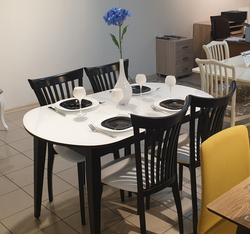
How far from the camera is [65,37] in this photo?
4621 millimetres

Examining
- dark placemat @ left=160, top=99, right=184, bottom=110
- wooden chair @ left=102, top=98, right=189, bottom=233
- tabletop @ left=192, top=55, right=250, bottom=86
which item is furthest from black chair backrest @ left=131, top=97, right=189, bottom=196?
tabletop @ left=192, top=55, right=250, bottom=86

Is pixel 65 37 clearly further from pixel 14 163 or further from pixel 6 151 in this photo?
pixel 14 163

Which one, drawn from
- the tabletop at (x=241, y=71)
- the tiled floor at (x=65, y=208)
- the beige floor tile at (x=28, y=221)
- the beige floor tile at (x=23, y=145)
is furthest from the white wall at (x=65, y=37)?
the beige floor tile at (x=28, y=221)

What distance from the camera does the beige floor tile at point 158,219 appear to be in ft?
6.94

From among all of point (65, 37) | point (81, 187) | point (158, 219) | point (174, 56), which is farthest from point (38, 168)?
point (174, 56)

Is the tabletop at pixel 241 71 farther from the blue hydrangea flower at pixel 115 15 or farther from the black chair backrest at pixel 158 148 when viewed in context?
the blue hydrangea flower at pixel 115 15

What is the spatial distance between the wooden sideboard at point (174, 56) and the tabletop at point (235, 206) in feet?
14.4

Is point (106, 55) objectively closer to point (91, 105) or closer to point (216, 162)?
point (91, 105)

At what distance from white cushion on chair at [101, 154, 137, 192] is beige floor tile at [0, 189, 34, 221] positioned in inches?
33.5

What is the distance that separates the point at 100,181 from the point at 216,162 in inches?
25.3

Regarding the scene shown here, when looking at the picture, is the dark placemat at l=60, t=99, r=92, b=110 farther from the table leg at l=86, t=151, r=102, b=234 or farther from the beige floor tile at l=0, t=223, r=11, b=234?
the beige floor tile at l=0, t=223, r=11, b=234

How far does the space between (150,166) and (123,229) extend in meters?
0.58

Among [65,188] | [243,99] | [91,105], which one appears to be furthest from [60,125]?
[243,99]

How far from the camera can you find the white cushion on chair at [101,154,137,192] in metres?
1.80
